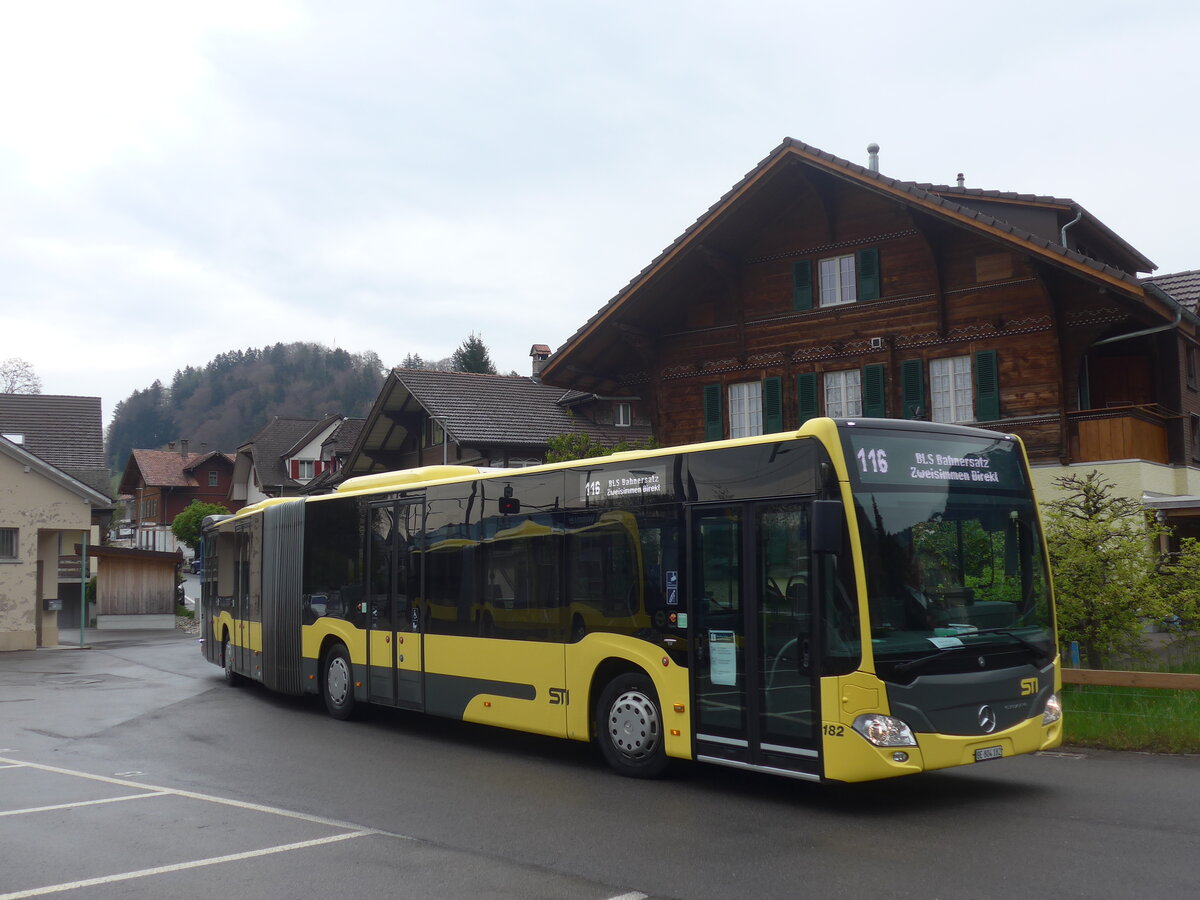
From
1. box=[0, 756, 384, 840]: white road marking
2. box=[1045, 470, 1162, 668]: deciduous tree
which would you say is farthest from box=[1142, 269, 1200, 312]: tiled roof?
box=[0, 756, 384, 840]: white road marking

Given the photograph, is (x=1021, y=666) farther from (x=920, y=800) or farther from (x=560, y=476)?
(x=560, y=476)

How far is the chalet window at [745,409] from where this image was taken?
26641mm

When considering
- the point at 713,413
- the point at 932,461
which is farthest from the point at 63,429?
the point at 932,461

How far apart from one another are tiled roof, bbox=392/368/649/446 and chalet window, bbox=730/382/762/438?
1441 centimetres

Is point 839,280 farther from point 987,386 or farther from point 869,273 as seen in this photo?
point 987,386

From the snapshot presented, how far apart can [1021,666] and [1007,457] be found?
174 cm

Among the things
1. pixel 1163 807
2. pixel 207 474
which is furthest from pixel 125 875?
pixel 207 474

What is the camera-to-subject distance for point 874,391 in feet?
80.8

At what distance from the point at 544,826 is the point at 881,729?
2.44 m

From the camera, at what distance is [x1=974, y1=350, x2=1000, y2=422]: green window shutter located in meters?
23.0

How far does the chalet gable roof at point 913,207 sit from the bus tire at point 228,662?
1040 cm

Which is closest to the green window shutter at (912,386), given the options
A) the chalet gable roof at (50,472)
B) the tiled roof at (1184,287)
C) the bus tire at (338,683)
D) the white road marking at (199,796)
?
the tiled roof at (1184,287)

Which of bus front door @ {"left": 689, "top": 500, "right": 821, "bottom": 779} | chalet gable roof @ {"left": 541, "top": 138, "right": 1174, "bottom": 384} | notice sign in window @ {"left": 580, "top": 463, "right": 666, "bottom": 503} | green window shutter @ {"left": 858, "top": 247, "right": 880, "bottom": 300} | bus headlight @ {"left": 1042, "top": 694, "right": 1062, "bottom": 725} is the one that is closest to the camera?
bus front door @ {"left": 689, "top": 500, "right": 821, "bottom": 779}

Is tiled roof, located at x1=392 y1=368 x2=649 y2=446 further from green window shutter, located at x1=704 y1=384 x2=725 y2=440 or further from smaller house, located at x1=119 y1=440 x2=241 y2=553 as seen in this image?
smaller house, located at x1=119 y1=440 x2=241 y2=553
